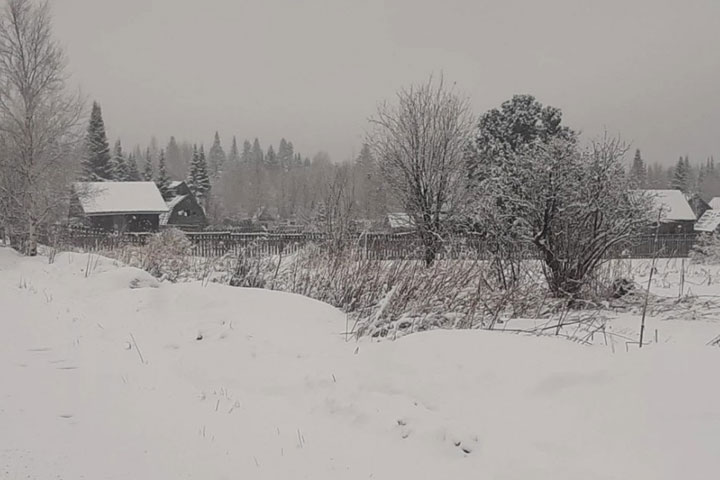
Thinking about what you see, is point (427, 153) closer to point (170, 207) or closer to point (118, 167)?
point (170, 207)

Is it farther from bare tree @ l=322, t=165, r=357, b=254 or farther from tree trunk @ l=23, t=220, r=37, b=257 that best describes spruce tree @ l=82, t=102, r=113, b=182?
bare tree @ l=322, t=165, r=357, b=254

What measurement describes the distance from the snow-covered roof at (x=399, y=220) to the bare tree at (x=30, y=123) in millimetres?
10759

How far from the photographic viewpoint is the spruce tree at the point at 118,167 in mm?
46425

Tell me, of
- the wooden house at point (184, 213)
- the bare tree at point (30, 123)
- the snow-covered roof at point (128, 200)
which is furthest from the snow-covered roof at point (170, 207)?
the bare tree at point (30, 123)

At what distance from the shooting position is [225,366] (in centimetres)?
438

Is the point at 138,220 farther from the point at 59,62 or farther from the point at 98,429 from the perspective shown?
the point at 98,429

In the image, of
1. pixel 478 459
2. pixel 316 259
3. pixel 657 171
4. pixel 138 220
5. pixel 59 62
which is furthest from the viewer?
pixel 657 171

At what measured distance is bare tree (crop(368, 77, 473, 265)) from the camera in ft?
51.5

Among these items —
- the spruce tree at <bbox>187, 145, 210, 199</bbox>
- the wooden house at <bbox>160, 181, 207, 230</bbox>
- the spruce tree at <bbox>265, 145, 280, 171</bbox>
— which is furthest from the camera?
the spruce tree at <bbox>265, 145, 280, 171</bbox>

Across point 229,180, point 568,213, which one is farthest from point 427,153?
point 229,180

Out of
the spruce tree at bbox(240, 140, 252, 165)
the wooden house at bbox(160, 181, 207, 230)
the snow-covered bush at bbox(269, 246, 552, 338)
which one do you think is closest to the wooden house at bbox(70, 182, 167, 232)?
the wooden house at bbox(160, 181, 207, 230)

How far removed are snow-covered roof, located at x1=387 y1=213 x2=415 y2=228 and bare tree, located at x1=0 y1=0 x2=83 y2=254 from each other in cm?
1076

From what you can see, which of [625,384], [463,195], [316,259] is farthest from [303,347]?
Answer: [463,195]

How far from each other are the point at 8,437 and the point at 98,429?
0.50 m
